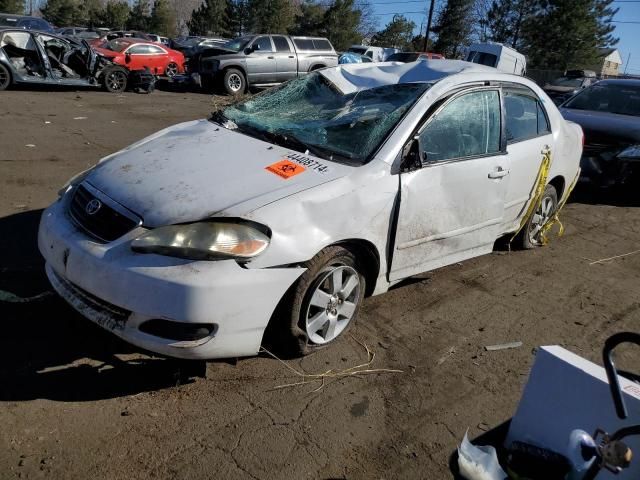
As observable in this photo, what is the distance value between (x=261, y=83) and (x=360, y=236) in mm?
14975

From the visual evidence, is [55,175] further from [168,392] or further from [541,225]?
[541,225]

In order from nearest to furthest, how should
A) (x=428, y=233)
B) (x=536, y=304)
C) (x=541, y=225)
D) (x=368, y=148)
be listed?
(x=368, y=148), (x=428, y=233), (x=536, y=304), (x=541, y=225)

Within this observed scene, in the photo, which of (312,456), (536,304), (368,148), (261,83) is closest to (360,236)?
(368,148)

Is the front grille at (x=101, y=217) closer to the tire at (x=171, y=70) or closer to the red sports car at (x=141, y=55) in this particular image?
the red sports car at (x=141, y=55)

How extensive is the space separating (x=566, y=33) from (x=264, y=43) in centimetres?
3855

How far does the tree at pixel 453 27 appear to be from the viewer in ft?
167

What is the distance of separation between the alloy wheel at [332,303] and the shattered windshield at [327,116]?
71 cm

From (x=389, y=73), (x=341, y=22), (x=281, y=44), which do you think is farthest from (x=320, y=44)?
(x=341, y=22)

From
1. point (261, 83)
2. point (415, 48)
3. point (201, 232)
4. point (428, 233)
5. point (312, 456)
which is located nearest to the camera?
point (312, 456)

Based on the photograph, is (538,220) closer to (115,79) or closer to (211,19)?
(115,79)

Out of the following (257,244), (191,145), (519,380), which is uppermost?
(191,145)

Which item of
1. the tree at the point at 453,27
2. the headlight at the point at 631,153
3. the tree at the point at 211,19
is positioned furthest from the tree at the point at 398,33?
the headlight at the point at 631,153

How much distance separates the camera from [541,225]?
5.25m

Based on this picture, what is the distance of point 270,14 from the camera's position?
5162 centimetres
